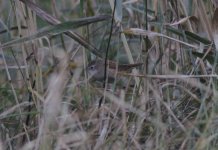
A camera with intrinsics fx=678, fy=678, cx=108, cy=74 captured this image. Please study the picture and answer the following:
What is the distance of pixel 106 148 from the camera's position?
5.10 ft

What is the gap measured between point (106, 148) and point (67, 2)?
6.79ft

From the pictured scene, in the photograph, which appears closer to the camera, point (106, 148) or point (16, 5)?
point (106, 148)

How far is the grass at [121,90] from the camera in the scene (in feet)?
5.08

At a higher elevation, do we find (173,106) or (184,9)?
(184,9)

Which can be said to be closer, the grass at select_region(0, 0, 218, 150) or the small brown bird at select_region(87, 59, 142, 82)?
the grass at select_region(0, 0, 218, 150)

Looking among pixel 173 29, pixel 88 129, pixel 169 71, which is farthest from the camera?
pixel 169 71

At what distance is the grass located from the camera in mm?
1550

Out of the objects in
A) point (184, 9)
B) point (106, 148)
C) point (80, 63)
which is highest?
point (184, 9)

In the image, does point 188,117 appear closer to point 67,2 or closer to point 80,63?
point 80,63

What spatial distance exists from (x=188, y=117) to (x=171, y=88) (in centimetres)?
18

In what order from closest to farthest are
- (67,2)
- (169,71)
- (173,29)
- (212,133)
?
1. (212,133)
2. (173,29)
3. (169,71)
4. (67,2)

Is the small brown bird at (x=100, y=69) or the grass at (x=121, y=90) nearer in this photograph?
the grass at (x=121, y=90)

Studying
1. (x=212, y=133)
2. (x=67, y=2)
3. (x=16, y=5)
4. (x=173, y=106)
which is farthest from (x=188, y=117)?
(x=67, y=2)

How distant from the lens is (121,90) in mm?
1809
